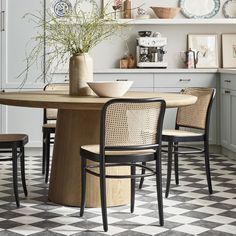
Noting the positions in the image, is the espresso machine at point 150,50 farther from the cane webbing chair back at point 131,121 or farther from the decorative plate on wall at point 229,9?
the cane webbing chair back at point 131,121

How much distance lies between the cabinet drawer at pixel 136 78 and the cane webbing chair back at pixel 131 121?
291cm

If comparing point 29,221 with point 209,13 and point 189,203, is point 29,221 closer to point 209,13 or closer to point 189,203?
point 189,203

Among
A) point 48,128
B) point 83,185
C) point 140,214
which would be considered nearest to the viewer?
point 83,185

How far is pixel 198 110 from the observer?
14.3 ft

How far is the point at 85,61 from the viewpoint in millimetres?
3986

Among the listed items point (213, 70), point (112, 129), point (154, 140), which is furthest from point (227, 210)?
point (213, 70)

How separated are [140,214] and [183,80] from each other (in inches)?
110

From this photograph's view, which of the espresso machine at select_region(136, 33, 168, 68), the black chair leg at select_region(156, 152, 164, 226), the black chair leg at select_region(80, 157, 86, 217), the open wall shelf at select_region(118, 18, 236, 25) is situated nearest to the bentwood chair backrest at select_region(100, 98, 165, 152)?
the black chair leg at select_region(156, 152, 164, 226)

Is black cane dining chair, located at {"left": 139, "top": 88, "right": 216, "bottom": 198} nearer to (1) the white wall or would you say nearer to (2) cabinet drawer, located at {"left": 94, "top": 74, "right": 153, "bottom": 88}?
(2) cabinet drawer, located at {"left": 94, "top": 74, "right": 153, "bottom": 88}

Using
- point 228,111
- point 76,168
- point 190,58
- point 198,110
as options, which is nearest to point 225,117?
point 228,111

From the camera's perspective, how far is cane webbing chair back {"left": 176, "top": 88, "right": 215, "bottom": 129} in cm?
425

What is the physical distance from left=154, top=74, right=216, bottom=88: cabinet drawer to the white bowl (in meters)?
2.47

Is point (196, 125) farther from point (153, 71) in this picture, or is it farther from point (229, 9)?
point (229, 9)

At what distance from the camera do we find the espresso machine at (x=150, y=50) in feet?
20.8
